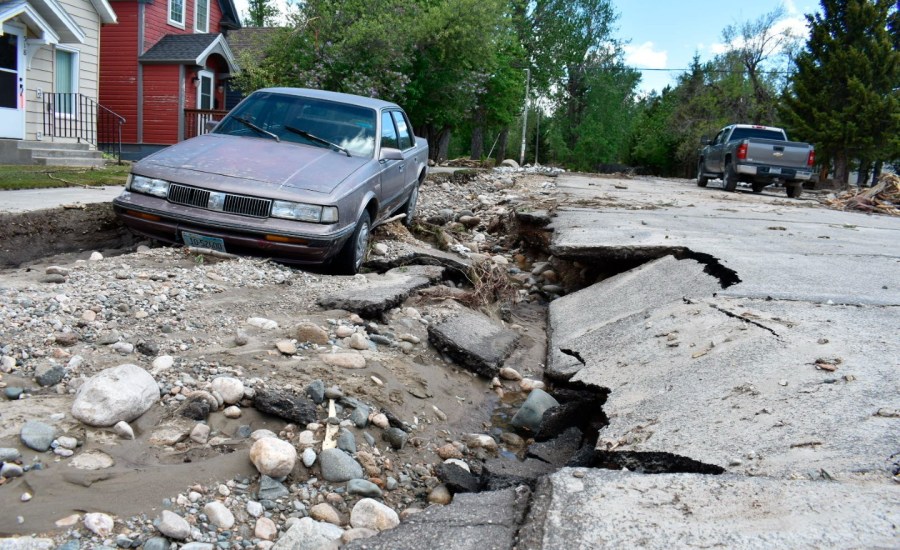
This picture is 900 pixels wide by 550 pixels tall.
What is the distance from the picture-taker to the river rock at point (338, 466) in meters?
3.08

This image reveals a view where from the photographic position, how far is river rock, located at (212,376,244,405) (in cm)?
339

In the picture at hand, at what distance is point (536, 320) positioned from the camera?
6785 millimetres

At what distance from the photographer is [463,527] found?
2447 mm

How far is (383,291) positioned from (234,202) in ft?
4.55

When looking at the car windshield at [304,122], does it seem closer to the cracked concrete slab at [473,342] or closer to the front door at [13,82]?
the cracked concrete slab at [473,342]

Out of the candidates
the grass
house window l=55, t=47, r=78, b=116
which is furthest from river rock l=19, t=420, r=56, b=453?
house window l=55, t=47, r=78, b=116

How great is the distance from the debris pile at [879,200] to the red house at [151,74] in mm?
16370

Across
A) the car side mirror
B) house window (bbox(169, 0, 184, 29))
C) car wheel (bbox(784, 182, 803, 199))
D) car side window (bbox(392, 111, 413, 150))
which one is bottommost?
car wheel (bbox(784, 182, 803, 199))

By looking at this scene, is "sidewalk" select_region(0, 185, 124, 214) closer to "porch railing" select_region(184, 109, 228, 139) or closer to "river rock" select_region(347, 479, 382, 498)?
"river rock" select_region(347, 479, 382, 498)

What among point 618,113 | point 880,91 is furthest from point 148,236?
point 618,113

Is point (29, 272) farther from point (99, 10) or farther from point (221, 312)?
point (99, 10)

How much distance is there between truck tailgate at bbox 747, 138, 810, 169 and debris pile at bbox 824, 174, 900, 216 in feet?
4.53

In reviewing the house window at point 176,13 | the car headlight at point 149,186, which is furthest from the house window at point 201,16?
the car headlight at point 149,186

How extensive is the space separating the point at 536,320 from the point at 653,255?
48.4 inches
